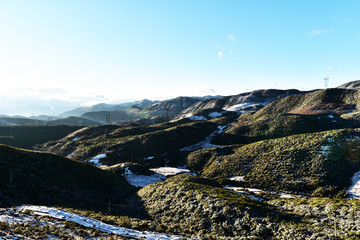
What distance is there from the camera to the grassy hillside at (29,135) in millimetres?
91931

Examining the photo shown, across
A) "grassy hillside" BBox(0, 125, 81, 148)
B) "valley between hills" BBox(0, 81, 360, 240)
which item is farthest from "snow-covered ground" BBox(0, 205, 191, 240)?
"grassy hillside" BBox(0, 125, 81, 148)

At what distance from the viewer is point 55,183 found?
28.2m

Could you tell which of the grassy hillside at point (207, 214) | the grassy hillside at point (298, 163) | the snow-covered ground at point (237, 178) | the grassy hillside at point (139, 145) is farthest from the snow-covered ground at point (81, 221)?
the grassy hillside at point (139, 145)

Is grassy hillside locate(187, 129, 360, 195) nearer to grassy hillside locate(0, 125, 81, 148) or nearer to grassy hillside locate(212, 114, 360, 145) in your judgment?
grassy hillside locate(212, 114, 360, 145)

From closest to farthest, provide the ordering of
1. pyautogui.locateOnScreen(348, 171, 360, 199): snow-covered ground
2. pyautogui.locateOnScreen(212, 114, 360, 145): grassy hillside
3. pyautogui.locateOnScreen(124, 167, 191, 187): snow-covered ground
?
pyautogui.locateOnScreen(348, 171, 360, 199): snow-covered ground < pyautogui.locateOnScreen(124, 167, 191, 187): snow-covered ground < pyautogui.locateOnScreen(212, 114, 360, 145): grassy hillside

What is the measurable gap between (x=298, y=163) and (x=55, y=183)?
44.1 m

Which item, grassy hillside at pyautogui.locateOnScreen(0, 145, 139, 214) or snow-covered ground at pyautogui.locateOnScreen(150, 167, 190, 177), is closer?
grassy hillside at pyautogui.locateOnScreen(0, 145, 139, 214)

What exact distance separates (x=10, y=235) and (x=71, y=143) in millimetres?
76607

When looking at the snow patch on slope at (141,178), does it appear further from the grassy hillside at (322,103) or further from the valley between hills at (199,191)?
the grassy hillside at (322,103)

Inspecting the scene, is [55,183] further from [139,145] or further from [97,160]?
[139,145]

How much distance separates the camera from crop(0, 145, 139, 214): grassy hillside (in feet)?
77.0

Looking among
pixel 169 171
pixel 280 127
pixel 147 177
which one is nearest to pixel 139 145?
pixel 169 171

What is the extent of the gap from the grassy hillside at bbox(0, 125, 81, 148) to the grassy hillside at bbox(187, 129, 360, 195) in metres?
103

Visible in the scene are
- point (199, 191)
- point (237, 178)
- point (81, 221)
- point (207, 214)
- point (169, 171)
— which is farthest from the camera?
point (169, 171)
